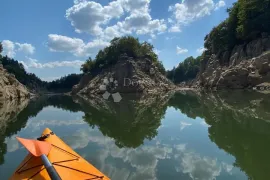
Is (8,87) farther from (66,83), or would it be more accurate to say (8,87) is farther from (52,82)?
(52,82)

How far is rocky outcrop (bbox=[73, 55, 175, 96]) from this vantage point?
2427 inches

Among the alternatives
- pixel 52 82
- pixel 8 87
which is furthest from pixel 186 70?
pixel 8 87

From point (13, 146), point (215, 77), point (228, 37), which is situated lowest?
point (13, 146)

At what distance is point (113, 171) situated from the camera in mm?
6895

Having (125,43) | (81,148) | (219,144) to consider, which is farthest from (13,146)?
(125,43)

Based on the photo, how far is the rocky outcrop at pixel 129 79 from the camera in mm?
61641

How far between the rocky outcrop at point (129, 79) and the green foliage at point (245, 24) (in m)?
18.4

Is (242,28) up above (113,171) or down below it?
above

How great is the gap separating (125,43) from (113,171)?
6830cm

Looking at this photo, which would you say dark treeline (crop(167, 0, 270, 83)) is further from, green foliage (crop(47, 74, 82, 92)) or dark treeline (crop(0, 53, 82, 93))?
dark treeline (crop(0, 53, 82, 93))

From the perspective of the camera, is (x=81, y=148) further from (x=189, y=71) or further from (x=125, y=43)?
(x=189, y=71)

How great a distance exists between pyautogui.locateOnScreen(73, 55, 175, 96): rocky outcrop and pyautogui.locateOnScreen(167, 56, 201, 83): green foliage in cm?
3800

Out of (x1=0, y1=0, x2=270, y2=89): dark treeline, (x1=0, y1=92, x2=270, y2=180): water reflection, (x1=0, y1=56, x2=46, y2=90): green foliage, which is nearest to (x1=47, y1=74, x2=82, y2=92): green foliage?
(x1=0, y1=56, x2=46, y2=90): green foliage

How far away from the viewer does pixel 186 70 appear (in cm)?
10962
